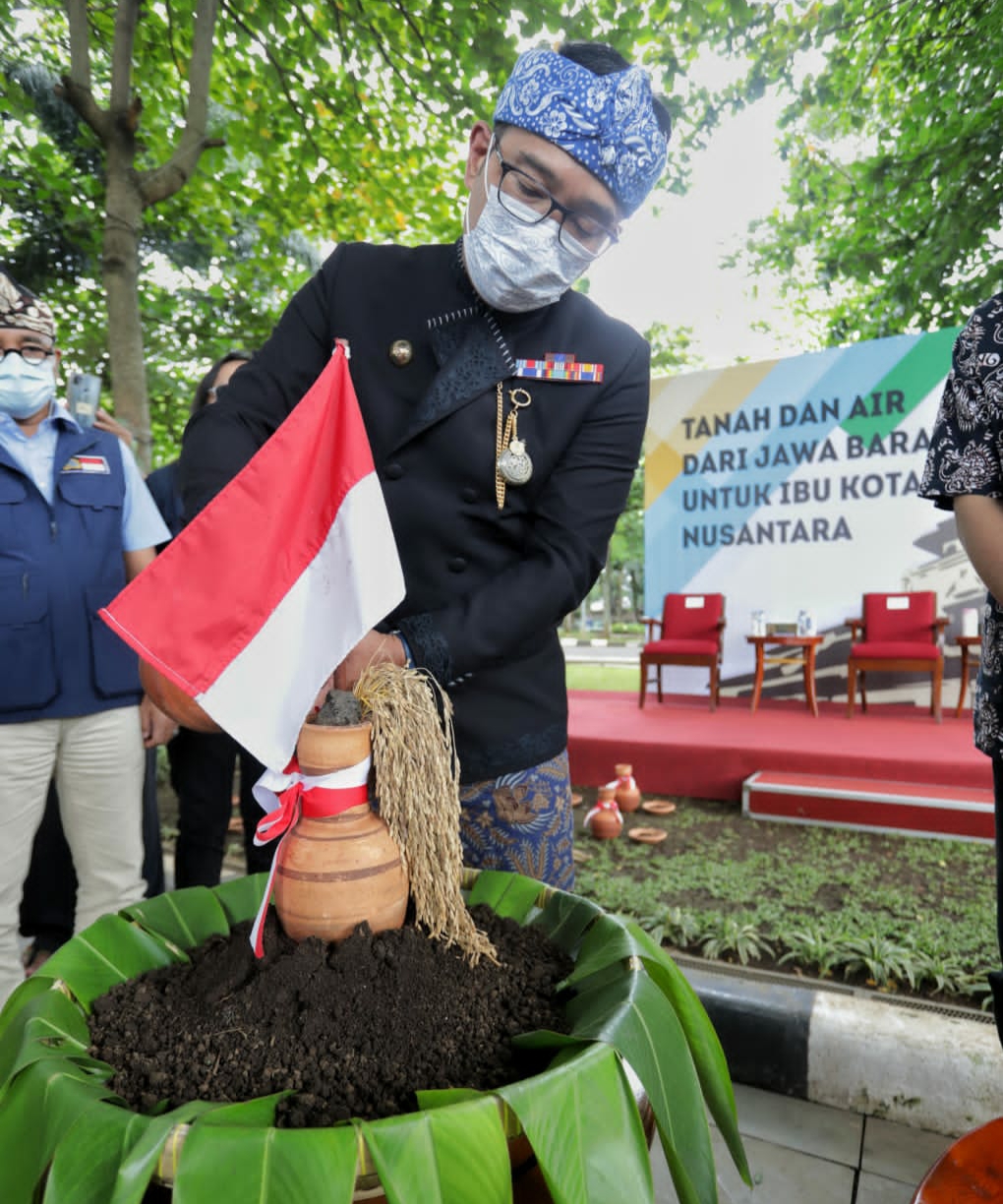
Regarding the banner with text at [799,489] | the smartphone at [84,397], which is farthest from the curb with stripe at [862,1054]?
the banner with text at [799,489]

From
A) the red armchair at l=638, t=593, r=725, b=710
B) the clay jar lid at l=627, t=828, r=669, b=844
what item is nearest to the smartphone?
the clay jar lid at l=627, t=828, r=669, b=844

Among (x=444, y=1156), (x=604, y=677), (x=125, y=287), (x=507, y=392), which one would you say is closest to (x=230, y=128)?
(x=125, y=287)

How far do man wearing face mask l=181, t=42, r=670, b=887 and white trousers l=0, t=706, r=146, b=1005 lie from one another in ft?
4.54

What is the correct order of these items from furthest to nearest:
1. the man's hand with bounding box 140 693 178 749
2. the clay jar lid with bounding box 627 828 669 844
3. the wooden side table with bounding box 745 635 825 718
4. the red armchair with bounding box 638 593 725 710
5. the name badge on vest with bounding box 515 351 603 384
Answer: the red armchair with bounding box 638 593 725 710
the wooden side table with bounding box 745 635 825 718
the clay jar lid with bounding box 627 828 669 844
the man's hand with bounding box 140 693 178 749
the name badge on vest with bounding box 515 351 603 384

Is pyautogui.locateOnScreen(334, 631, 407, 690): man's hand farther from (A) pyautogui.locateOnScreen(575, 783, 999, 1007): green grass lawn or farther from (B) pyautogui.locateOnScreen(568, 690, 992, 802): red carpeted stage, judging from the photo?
(B) pyautogui.locateOnScreen(568, 690, 992, 802): red carpeted stage

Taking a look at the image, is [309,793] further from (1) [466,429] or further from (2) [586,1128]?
(1) [466,429]

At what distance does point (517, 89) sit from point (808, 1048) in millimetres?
2156

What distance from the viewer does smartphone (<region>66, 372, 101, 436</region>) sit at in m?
2.61

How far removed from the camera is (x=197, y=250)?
638cm

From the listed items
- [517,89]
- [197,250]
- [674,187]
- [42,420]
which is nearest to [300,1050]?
[517,89]

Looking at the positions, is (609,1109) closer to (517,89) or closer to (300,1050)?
(300,1050)

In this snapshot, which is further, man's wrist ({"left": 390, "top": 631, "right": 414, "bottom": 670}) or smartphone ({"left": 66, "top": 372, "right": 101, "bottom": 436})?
smartphone ({"left": 66, "top": 372, "right": 101, "bottom": 436})

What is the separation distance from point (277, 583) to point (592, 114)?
83 centimetres

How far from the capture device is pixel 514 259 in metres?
1.13
